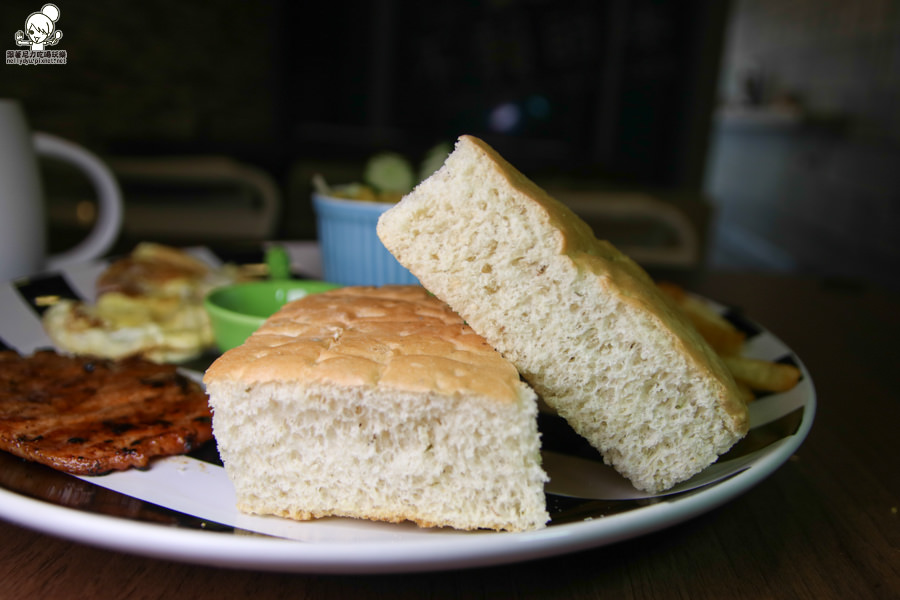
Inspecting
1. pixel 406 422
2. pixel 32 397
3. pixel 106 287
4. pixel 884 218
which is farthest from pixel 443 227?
pixel 884 218

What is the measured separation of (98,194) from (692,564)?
209 cm

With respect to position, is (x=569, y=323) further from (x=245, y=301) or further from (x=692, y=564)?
(x=245, y=301)

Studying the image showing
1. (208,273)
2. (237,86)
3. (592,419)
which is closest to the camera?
(592,419)

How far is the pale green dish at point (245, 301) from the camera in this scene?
1.48 m

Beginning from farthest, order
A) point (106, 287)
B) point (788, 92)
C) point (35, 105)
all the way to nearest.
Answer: point (788, 92), point (35, 105), point (106, 287)

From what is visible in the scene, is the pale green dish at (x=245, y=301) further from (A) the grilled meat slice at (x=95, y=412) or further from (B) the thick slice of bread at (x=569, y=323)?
(B) the thick slice of bread at (x=569, y=323)

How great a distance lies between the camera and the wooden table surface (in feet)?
2.71

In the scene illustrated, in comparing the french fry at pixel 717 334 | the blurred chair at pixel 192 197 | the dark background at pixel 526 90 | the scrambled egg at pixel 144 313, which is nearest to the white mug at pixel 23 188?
the scrambled egg at pixel 144 313

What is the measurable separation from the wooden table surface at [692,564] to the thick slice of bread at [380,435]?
0.31 ft

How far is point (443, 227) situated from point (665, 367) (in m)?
0.41

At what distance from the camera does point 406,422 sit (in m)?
0.89

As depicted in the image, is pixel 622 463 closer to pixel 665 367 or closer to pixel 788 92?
pixel 665 367

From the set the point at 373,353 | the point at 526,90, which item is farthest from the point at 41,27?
the point at 526,90

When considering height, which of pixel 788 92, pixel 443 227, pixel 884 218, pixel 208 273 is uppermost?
pixel 788 92
